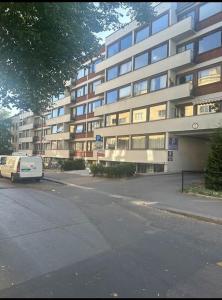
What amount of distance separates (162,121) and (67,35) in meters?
23.8

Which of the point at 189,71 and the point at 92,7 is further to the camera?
the point at 189,71

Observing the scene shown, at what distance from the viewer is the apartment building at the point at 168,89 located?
2788 centimetres

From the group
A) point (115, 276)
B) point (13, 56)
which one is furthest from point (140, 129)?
point (115, 276)

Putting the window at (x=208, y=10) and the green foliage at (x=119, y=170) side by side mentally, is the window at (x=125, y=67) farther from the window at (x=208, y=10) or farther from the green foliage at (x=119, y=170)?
the green foliage at (x=119, y=170)

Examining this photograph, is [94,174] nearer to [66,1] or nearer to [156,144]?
[156,144]

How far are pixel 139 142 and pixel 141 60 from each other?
314 inches

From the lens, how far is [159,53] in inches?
1281

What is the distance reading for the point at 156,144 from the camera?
31844 millimetres

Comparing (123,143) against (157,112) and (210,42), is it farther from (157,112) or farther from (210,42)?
(210,42)

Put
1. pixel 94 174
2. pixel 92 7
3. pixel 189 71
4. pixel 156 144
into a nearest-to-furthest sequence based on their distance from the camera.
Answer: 1. pixel 92 7
2. pixel 94 174
3. pixel 189 71
4. pixel 156 144

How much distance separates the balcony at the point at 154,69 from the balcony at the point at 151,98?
1.80 meters

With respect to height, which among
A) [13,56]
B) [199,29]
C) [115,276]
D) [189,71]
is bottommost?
[115,276]

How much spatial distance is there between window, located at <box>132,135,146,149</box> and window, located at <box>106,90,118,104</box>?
6214 millimetres

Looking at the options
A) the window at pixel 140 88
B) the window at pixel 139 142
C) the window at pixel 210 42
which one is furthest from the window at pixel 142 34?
the window at pixel 139 142
